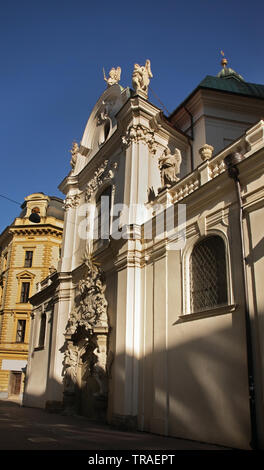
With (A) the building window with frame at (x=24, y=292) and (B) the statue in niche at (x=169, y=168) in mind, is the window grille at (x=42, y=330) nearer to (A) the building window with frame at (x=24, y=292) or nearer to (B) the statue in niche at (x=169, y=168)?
(B) the statue in niche at (x=169, y=168)

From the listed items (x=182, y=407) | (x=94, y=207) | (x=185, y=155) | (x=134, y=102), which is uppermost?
(x=134, y=102)

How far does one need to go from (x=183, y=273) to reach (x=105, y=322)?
393 centimetres

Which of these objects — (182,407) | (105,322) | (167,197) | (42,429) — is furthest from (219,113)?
(42,429)

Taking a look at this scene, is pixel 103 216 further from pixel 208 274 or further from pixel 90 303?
pixel 208 274

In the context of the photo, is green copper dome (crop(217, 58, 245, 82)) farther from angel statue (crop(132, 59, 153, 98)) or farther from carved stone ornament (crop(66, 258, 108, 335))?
carved stone ornament (crop(66, 258, 108, 335))

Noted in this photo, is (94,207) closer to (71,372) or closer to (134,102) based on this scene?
(134,102)

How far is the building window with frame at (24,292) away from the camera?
3674cm

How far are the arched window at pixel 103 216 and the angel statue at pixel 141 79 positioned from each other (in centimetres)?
401

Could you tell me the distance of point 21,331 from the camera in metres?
35.4

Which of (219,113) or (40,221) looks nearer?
(219,113)

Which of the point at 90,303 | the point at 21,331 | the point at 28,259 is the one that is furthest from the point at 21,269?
the point at 90,303

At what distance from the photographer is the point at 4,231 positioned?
40281 millimetres

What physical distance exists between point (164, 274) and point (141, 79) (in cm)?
848

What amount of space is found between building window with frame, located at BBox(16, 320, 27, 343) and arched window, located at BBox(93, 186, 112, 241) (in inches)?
844
